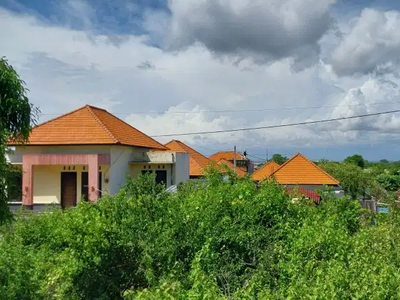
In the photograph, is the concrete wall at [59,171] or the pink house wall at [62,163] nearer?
the pink house wall at [62,163]

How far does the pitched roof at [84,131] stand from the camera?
18.3m

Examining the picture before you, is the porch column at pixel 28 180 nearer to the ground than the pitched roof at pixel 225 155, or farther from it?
nearer to the ground

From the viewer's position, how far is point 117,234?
25.4 ft

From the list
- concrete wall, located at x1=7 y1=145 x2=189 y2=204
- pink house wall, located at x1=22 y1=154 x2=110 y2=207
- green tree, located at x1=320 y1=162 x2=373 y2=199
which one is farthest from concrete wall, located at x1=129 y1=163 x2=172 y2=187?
green tree, located at x1=320 y1=162 x2=373 y2=199

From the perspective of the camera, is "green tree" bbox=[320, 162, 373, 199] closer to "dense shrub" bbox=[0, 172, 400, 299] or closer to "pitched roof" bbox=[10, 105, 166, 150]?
"pitched roof" bbox=[10, 105, 166, 150]

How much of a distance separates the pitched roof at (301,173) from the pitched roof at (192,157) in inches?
257

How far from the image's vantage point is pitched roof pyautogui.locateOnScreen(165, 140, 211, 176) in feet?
94.1

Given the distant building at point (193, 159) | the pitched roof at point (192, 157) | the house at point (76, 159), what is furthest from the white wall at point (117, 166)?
the pitched roof at point (192, 157)

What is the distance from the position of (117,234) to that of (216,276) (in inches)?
81.9

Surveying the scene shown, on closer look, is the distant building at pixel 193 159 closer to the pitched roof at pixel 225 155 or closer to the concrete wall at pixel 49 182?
the concrete wall at pixel 49 182

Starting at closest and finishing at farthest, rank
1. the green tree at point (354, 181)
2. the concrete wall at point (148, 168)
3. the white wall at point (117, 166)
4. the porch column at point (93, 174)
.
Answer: the porch column at point (93, 174)
the white wall at point (117, 166)
the concrete wall at point (148, 168)
the green tree at point (354, 181)

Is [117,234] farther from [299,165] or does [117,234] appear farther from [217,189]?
[299,165]

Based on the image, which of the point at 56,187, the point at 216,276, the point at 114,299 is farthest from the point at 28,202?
the point at 216,276

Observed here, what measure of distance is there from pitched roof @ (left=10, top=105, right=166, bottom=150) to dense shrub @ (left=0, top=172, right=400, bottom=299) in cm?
928
